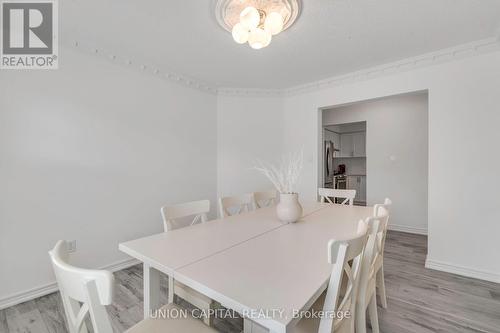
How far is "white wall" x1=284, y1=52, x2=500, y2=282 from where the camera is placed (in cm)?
215

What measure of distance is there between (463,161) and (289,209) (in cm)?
211

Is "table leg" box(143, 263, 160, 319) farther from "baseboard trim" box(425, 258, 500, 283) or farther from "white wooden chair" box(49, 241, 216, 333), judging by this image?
"baseboard trim" box(425, 258, 500, 283)

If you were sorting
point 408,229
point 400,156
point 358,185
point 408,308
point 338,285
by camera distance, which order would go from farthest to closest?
point 358,185 → point 400,156 → point 408,229 → point 408,308 → point 338,285

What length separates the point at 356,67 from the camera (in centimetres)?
276

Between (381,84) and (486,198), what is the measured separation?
1.66 metres

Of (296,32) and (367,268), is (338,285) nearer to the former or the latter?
(367,268)

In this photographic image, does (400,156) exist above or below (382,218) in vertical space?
above

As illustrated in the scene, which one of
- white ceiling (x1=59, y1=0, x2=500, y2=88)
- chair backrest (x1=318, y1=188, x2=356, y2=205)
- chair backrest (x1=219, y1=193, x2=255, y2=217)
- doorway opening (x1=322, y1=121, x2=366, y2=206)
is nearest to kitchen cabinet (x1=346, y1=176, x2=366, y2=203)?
doorway opening (x1=322, y1=121, x2=366, y2=206)

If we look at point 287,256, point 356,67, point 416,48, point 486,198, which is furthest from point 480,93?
point 287,256

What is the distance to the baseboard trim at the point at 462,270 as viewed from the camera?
2135mm

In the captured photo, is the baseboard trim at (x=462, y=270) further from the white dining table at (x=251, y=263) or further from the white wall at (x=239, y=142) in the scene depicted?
the white wall at (x=239, y=142)

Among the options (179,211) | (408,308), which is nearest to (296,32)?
(179,211)

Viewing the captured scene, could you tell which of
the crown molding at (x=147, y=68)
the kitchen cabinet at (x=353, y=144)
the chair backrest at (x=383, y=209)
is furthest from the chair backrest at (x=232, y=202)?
the kitchen cabinet at (x=353, y=144)

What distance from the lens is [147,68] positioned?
2.62 meters
